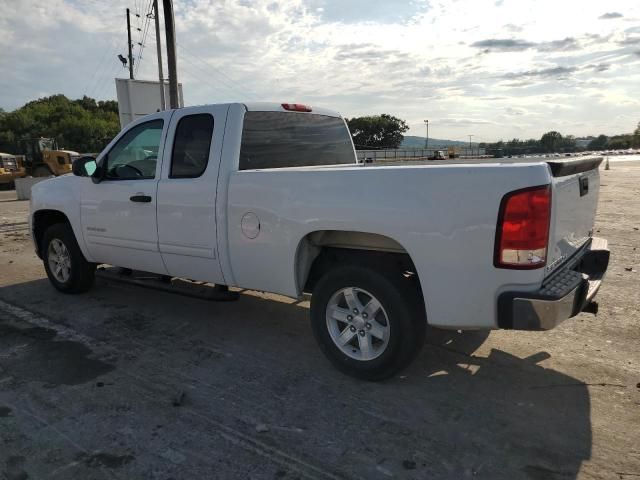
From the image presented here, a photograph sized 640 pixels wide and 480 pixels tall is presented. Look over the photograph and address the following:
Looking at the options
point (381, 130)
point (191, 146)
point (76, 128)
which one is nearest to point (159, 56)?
point (191, 146)

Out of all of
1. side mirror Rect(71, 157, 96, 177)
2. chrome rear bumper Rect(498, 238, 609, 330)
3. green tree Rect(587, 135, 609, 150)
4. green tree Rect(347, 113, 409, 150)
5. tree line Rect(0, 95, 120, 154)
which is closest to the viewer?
chrome rear bumper Rect(498, 238, 609, 330)

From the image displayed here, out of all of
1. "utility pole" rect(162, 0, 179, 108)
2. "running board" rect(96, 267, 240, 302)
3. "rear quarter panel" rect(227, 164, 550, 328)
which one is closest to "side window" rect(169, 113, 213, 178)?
"rear quarter panel" rect(227, 164, 550, 328)

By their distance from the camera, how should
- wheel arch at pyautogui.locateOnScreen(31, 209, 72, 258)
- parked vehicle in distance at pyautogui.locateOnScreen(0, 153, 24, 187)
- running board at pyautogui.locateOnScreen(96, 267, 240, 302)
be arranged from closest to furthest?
running board at pyautogui.locateOnScreen(96, 267, 240, 302) < wheel arch at pyautogui.locateOnScreen(31, 209, 72, 258) < parked vehicle in distance at pyautogui.locateOnScreen(0, 153, 24, 187)

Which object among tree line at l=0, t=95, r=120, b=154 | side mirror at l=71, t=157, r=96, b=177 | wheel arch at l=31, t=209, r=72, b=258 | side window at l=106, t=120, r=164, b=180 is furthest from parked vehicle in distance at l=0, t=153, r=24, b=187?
tree line at l=0, t=95, r=120, b=154

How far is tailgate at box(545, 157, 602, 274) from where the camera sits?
3.05 meters

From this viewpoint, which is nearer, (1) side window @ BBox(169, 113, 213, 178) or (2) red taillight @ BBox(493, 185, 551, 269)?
(2) red taillight @ BBox(493, 185, 551, 269)

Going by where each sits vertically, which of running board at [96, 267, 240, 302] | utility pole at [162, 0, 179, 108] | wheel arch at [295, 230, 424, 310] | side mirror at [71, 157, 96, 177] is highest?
utility pole at [162, 0, 179, 108]

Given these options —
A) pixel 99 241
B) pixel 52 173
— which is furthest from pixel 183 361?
pixel 52 173

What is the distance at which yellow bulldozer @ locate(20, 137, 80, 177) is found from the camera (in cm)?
2655

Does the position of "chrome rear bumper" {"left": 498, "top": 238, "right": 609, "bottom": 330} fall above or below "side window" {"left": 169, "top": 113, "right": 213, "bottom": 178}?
below

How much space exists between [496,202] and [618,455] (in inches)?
60.0

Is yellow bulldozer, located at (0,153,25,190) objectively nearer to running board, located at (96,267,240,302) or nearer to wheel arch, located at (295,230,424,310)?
running board, located at (96,267,240,302)

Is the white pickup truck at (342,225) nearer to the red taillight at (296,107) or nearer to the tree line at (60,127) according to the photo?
the red taillight at (296,107)

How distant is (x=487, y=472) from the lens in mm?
2686
